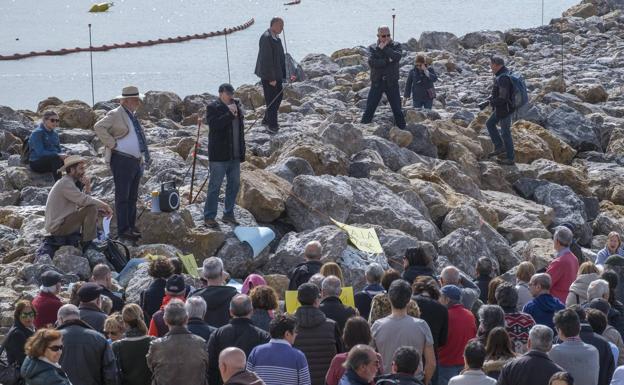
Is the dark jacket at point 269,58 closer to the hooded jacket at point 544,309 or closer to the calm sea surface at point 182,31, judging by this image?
the hooded jacket at point 544,309

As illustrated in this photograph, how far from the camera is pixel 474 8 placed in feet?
225

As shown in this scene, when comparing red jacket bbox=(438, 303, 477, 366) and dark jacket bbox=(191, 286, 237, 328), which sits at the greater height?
dark jacket bbox=(191, 286, 237, 328)

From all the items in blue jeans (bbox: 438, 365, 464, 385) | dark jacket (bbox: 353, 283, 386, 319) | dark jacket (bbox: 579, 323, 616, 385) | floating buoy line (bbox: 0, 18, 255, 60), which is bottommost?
blue jeans (bbox: 438, 365, 464, 385)

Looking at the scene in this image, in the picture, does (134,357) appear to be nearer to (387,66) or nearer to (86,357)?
(86,357)

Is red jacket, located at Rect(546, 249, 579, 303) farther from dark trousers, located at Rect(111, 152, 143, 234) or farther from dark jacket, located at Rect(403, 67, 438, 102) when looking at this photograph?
dark jacket, located at Rect(403, 67, 438, 102)

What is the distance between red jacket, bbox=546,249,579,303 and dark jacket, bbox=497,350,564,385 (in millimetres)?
3297

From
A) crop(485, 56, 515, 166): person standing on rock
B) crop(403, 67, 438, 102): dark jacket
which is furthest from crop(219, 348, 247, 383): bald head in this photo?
crop(403, 67, 438, 102): dark jacket

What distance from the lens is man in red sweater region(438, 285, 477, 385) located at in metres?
9.90

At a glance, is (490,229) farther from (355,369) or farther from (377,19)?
(377,19)

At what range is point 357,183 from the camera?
1556 centimetres

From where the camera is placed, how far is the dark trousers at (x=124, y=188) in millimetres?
13539

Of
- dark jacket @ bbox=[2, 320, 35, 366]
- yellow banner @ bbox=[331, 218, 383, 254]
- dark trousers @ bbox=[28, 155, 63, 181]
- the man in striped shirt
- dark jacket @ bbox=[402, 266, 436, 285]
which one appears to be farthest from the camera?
dark trousers @ bbox=[28, 155, 63, 181]

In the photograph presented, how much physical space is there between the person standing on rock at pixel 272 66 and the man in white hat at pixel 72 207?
5.37 metres

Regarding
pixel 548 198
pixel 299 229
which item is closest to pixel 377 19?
pixel 548 198
